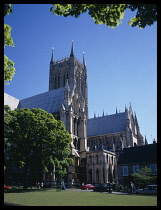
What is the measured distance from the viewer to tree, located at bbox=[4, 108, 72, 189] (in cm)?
2809

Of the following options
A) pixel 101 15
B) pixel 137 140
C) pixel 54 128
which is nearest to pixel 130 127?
pixel 137 140

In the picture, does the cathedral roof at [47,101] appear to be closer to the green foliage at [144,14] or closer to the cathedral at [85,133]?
the cathedral at [85,133]

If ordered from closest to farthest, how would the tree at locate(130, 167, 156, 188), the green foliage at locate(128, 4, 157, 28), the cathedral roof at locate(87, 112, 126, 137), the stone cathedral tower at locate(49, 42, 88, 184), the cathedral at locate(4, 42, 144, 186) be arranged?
the green foliage at locate(128, 4, 157, 28) → the tree at locate(130, 167, 156, 188) → the stone cathedral tower at locate(49, 42, 88, 184) → the cathedral at locate(4, 42, 144, 186) → the cathedral roof at locate(87, 112, 126, 137)

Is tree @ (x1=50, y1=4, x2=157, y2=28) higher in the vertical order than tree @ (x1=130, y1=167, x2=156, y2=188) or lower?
higher

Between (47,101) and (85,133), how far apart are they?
42.5ft

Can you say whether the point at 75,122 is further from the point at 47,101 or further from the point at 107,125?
the point at 107,125

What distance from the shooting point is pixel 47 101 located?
52750 mm

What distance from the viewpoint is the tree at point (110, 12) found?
9.42 metres

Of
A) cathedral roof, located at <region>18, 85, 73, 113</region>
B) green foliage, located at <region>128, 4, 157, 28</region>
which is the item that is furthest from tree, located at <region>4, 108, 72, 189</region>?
green foliage, located at <region>128, 4, 157, 28</region>

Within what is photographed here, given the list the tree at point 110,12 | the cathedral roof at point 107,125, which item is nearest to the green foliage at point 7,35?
the tree at point 110,12

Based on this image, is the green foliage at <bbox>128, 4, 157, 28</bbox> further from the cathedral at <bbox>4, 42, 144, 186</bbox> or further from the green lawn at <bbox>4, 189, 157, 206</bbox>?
the cathedral at <bbox>4, 42, 144, 186</bbox>

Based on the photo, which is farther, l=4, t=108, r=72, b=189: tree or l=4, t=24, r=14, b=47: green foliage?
l=4, t=108, r=72, b=189: tree

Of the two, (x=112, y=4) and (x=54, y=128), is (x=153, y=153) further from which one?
(x=112, y=4)

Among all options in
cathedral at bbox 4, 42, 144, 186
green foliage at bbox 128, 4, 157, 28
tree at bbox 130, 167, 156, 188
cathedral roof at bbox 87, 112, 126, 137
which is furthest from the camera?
cathedral roof at bbox 87, 112, 126, 137
